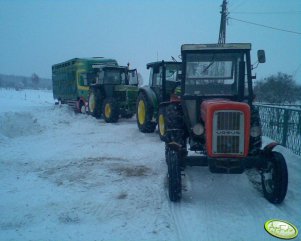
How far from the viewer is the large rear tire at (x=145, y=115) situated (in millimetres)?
9648

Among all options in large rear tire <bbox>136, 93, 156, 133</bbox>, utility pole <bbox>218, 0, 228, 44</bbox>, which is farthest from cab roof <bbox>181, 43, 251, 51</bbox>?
utility pole <bbox>218, 0, 228, 44</bbox>

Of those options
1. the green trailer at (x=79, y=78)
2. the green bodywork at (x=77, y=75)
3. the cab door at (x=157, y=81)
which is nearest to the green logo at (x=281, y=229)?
the cab door at (x=157, y=81)

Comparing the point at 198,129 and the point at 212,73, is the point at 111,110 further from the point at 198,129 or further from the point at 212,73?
the point at 198,129

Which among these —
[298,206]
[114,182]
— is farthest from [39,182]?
[298,206]

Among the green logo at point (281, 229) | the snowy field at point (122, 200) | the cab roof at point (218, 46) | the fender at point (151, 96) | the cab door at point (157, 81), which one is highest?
the cab roof at point (218, 46)

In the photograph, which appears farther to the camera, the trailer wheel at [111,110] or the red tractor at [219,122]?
the trailer wheel at [111,110]

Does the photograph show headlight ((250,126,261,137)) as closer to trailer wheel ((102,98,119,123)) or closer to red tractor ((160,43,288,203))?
red tractor ((160,43,288,203))

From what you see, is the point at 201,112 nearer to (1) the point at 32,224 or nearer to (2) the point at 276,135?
(1) the point at 32,224

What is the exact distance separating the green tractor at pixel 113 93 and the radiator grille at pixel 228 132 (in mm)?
8275

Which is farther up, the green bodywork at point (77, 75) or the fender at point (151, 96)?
the green bodywork at point (77, 75)

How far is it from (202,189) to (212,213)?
916 mm

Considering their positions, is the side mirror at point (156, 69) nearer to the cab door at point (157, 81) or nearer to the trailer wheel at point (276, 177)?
the cab door at point (157, 81)

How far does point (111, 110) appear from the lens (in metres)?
12.5

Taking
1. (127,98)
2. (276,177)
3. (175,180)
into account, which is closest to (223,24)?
(127,98)
